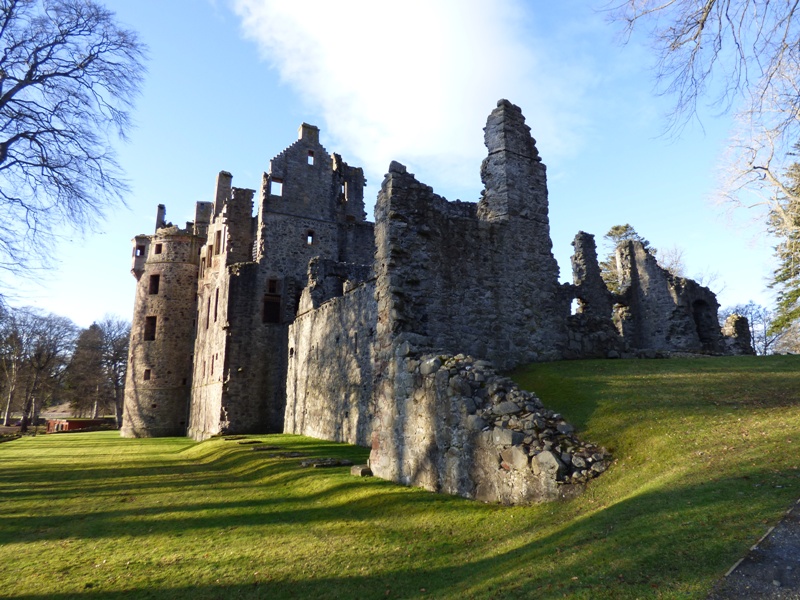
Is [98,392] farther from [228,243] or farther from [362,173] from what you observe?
[362,173]

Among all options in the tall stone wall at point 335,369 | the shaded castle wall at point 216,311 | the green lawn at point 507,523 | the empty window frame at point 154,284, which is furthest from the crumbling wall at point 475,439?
the empty window frame at point 154,284

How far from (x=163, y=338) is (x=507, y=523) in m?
35.8

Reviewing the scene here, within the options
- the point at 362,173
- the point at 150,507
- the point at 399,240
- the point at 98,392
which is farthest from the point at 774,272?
the point at 98,392

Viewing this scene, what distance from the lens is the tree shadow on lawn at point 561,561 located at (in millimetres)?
3973

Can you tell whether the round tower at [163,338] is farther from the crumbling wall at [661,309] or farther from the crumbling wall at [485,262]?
the crumbling wall at [485,262]

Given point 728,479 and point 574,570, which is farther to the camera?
point 728,479

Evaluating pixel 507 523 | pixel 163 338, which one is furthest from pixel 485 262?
pixel 163 338

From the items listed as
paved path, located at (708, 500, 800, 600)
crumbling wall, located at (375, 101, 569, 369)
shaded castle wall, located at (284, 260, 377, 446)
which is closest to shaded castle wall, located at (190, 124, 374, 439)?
shaded castle wall, located at (284, 260, 377, 446)

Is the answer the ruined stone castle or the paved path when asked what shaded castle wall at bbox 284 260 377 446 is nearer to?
the ruined stone castle

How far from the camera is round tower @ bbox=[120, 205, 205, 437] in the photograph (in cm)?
3588

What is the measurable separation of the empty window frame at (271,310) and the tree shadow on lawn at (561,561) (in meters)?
23.4

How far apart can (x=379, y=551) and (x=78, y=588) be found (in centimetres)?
364

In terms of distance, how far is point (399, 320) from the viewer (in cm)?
1078

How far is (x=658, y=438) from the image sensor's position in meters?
7.01
